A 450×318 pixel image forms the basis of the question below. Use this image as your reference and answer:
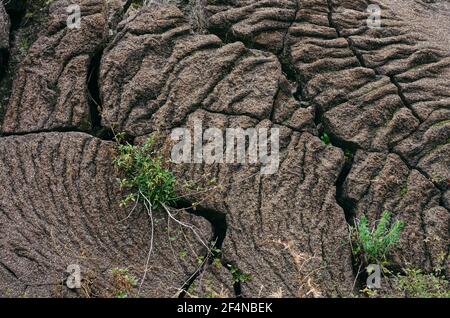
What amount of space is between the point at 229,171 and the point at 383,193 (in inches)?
38.4

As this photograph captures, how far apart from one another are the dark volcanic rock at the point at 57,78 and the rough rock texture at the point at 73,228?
128 mm

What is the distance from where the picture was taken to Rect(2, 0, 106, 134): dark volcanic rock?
4863 mm

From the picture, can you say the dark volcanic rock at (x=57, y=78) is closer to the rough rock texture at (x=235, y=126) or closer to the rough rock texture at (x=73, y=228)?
the rough rock texture at (x=235, y=126)

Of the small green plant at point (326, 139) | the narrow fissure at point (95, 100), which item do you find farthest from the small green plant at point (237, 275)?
the narrow fissure at point (95, 100)

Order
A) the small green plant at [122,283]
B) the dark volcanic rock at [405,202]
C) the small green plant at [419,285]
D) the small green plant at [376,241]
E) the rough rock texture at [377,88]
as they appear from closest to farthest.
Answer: the small green plant at [122,283] < the small green plant at [419,285] < the small green plant at [376,241] < the dark volcanic rock at [405,202] < the rough rock texture at [377,88]

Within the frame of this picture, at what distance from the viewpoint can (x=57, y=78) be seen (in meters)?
4.97

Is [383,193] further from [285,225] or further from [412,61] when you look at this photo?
[412,61]

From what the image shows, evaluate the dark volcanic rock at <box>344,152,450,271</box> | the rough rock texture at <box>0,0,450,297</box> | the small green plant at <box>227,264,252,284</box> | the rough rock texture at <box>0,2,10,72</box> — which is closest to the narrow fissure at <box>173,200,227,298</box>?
the rough rock texture at <box>0,0,450,297</box>

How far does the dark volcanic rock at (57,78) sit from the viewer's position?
486cm

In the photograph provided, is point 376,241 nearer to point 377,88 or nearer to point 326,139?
point 326,139

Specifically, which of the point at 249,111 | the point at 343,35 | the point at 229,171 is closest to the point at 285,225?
the point at 229,171

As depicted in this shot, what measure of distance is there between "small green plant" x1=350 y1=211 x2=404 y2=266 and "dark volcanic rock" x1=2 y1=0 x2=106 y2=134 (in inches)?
73.1

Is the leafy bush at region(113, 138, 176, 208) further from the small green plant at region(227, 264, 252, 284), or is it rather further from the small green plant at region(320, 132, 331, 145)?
the small green plant at region(320, 132, 331, 145)

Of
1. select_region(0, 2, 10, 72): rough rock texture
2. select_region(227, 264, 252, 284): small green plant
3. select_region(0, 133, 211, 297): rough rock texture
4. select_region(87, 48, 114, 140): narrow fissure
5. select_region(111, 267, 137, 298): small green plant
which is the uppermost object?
select_region(0, 2, 10, 72): rough rock texture
